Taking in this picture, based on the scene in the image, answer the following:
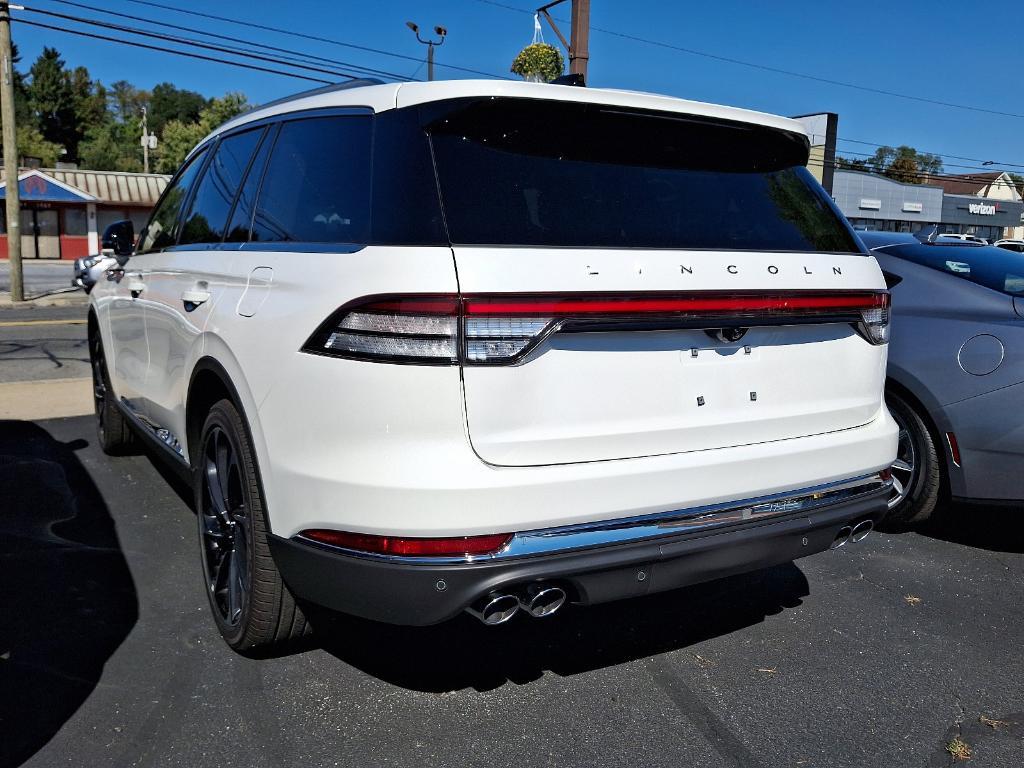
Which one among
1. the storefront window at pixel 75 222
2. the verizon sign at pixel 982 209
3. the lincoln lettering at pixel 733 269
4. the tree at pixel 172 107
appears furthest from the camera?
the tree at pixel 172 107

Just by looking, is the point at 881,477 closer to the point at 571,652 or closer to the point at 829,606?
the point at 829,606

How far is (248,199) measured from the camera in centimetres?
351

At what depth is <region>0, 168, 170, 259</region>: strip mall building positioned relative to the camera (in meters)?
43.0

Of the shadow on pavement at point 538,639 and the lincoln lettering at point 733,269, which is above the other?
the lincoln lettering at point 733,269

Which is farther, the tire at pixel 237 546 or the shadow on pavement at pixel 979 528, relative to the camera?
the shadow on pavement at pixel 979 528

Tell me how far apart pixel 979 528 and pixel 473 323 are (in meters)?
3.89

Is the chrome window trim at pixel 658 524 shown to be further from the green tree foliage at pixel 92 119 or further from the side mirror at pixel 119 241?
the green tree foliage at pixel 92 119

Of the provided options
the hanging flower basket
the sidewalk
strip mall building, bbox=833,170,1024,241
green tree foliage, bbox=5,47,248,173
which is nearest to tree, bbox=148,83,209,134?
green tree foliage, bbox=5,47,248,173

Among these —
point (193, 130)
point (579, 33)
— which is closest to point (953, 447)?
point (579, 33)

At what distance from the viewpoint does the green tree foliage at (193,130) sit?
241 ft

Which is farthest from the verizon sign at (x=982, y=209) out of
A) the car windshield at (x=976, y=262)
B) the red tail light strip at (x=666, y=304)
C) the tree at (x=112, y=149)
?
the tree at (x=112, y=149)

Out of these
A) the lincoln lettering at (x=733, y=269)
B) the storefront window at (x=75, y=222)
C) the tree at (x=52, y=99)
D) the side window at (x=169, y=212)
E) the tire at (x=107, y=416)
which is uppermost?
the tree at (x=52, y=99)

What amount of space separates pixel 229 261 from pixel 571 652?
1878mm

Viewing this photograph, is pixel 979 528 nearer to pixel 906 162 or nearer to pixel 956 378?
pixel 956 378
